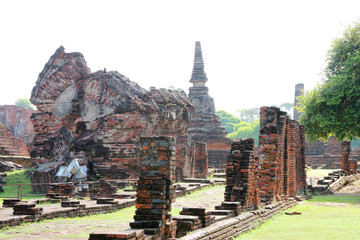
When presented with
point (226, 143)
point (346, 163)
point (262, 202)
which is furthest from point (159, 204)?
point (226, 143)

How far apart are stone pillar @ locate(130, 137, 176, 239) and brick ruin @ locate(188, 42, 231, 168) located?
71.1 feet

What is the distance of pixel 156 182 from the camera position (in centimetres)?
562

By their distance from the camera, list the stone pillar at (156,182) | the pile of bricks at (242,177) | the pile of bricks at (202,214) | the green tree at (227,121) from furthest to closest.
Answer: the green tree at (227,121)
the pile of bricks at (242,177)
the pile of bricks at (202,214)
the stone pillar at (156,182)

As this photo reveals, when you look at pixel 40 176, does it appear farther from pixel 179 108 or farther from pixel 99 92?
pixel 179 108

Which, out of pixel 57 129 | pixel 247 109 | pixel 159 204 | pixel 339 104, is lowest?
pixel 159 204

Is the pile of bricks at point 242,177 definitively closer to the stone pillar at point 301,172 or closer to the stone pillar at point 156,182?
the stone pillar at point 156,182

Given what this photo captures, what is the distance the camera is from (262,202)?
33.9 ft

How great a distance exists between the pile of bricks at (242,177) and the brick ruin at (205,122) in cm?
1772

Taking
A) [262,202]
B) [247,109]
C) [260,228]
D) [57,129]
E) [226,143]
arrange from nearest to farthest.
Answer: [260,228] < [262,202] < [57,129] < [226,143] < [247,109]

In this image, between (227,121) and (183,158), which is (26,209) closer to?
(183,158)

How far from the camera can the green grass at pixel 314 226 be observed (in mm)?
7008

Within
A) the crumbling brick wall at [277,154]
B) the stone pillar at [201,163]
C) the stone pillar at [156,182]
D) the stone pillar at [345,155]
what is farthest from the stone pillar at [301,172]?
the stone pillar at [156,182]

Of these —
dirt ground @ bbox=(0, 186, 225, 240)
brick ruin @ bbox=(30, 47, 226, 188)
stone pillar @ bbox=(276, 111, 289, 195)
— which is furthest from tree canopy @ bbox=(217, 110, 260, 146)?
dirt ground @ bbox=(0, 186, 225, 240)

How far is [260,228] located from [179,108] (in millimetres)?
10645
